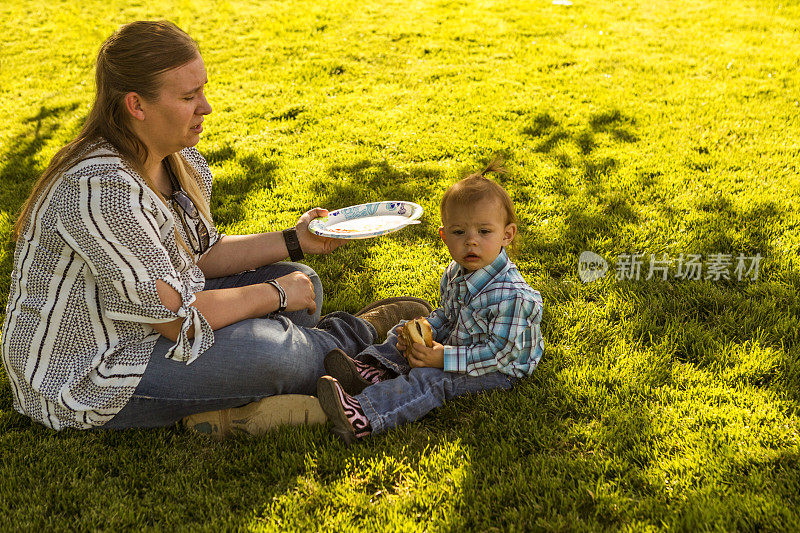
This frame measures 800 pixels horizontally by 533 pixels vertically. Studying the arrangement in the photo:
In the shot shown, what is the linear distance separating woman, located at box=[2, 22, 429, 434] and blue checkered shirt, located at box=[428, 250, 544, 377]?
30.1 inches

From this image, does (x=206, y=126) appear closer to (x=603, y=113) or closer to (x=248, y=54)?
(x=248, y=54)

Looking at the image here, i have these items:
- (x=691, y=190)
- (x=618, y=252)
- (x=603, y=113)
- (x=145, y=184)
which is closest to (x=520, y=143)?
(x=603, y=113)

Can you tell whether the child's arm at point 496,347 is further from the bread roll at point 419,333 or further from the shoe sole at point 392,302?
the shoe sole at point 392,302

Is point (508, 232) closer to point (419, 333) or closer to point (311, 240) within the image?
point (419, 333)

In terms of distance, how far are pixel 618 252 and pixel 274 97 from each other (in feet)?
16.9

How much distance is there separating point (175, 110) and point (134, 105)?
170 mm

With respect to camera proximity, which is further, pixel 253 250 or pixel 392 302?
pixel 392 302

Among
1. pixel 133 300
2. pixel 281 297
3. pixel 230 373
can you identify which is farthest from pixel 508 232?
pixel 133 300

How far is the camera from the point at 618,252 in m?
4.71

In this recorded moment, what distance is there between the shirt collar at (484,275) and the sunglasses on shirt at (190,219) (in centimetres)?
143

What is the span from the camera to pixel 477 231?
332cm

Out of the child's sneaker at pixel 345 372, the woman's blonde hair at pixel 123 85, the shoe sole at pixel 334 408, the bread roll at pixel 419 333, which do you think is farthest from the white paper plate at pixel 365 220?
the woman's blonde hair at pixel 123 85

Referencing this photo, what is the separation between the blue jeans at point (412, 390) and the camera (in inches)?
124

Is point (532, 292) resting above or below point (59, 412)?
above
